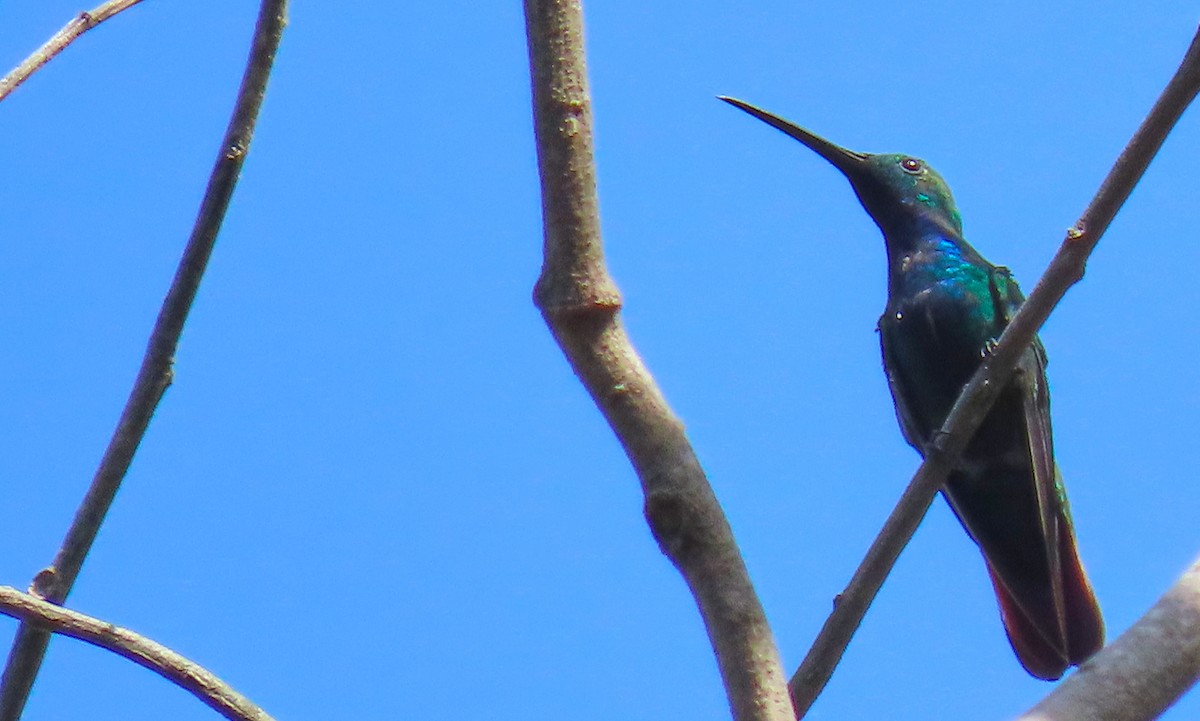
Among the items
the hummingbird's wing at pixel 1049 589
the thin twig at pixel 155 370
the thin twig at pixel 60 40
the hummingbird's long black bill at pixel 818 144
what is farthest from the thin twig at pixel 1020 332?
the hummingbird's long black bill at pixel 818 144

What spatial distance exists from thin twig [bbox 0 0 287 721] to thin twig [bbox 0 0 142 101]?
15.0 inches

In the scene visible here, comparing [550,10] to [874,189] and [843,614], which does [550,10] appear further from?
[874,189]

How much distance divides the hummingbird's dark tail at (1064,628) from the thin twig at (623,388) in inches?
111

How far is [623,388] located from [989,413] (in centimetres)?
326

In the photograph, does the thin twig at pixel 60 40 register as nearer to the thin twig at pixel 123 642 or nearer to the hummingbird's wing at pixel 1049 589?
the thin twig at pixel 123 642

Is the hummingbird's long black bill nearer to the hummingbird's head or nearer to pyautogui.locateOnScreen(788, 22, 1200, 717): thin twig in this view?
the hummingbird's head

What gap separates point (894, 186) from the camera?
596 centimetres

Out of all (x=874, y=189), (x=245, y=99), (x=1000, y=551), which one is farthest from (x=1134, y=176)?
(x=874, y=189)

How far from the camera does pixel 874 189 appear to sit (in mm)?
6016

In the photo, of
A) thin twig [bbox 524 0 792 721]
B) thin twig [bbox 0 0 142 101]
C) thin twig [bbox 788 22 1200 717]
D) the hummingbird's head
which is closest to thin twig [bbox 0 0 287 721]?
thin twig [bbox 0 0 142 101]

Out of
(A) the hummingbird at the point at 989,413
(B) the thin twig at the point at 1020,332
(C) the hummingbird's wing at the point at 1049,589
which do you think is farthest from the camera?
(A) the hummingbird at the point at 989,413

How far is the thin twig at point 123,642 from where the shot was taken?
207 centimetres

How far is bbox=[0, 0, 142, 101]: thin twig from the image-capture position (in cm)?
262

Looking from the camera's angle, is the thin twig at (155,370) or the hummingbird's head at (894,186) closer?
the thin twig at (155,370)
